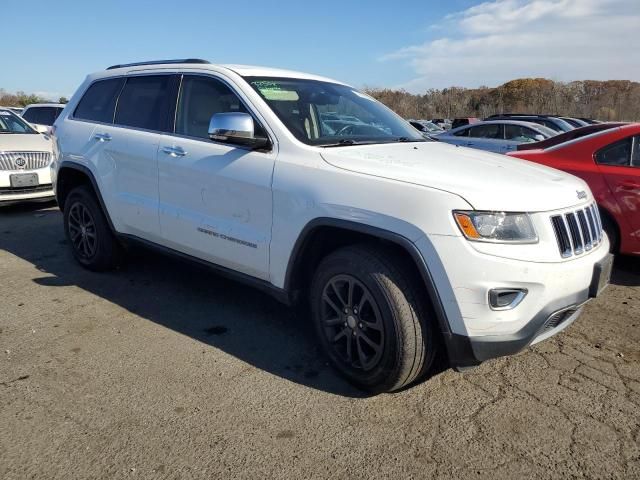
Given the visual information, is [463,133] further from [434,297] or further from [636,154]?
[434,297]

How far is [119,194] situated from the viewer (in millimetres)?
4445

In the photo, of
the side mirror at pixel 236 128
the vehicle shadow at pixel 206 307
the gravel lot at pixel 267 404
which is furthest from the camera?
the vehicle shadow at pixel 206 307

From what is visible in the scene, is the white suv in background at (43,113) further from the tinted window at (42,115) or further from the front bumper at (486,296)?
the front bumper at (486,296)

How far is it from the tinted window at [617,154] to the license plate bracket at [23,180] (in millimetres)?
7525

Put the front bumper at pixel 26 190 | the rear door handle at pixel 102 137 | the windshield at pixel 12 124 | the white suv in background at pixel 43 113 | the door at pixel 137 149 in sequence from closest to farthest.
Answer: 1. the door at pixel 137 149
2. the rear door handle at pixel 102 137
3. the front bumper at pixel 26 190
4. the windshield at pixel 12 124
5. the white suv in background at pixel 43 113

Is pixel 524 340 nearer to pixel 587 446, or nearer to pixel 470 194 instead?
pixel 587 446

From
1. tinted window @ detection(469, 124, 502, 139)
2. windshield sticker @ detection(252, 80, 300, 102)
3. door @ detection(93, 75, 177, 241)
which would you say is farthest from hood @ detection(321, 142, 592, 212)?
tinted window @ detection(469, 124, 502, 139)

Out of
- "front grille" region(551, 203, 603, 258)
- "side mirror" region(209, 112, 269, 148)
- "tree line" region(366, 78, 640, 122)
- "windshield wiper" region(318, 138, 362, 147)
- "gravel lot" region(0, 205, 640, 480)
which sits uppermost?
"tree line" region(366, 78, 640, 122)

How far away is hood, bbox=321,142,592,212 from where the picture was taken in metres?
2.59

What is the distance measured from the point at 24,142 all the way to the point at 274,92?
6308 millimetres

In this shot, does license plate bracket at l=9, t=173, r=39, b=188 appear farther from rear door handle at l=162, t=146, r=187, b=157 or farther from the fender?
the fender

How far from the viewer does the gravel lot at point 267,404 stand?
2.41 m

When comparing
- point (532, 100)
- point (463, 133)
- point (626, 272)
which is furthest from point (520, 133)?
point (532, 100)

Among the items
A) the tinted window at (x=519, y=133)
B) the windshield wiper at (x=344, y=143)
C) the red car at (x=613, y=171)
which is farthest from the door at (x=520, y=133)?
the windshield wiper at (x=344, y=143)
